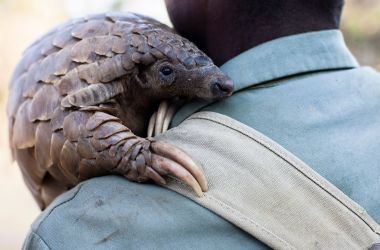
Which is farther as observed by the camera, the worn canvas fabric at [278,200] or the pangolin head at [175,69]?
the pangolin head at [175,69]

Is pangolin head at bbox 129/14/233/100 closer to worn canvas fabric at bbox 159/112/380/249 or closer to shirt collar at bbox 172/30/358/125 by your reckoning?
shirt collar at bbox 172/30/358/125

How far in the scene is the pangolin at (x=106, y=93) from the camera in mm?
953

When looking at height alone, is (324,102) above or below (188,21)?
below

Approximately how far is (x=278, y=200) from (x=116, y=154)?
0.89 feet

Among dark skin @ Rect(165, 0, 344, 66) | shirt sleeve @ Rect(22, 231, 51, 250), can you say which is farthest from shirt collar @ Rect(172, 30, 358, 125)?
shirt sleeve @ Rect(22, 231, 51, 250)


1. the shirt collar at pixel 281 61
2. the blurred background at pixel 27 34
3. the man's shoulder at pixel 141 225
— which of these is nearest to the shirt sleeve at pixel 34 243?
the man's shoulder at pixel 141 225

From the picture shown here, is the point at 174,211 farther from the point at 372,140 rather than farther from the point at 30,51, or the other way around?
the point at 30,51

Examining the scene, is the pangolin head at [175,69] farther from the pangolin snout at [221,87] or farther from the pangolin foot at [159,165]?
the pangolin foot at [159,165]

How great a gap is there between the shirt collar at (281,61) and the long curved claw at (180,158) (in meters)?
0.13

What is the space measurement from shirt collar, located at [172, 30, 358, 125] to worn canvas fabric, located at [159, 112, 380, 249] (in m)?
0.17

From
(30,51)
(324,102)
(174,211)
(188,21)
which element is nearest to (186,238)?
(174,211)

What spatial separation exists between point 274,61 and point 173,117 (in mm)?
Answer: 211

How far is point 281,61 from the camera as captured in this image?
1059mm

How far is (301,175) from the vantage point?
90 cm
